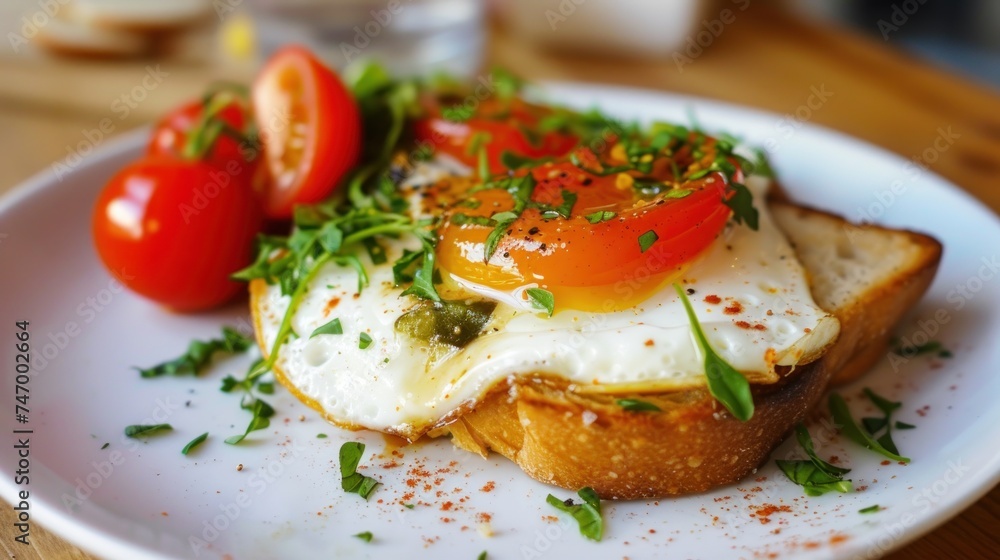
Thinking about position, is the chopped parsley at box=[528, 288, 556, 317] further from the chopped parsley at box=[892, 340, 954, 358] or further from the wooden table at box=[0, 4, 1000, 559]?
the wooden table at box=[0, 4, 1000, 559]

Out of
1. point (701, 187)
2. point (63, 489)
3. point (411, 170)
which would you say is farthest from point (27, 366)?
point (701, 187)

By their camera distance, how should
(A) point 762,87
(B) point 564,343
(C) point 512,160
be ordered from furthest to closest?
(A) point 762,87 < (C) point 512,160 < (B) point 564,343

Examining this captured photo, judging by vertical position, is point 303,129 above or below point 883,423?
below

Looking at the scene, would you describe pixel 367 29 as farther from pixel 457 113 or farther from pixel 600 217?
pixel 600 217

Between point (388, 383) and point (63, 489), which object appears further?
point (388, 383)

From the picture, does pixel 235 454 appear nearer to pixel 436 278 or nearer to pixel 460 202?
pixel 436 278

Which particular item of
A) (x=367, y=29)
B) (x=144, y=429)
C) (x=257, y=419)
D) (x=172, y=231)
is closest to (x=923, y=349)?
(x=257, y=419)
